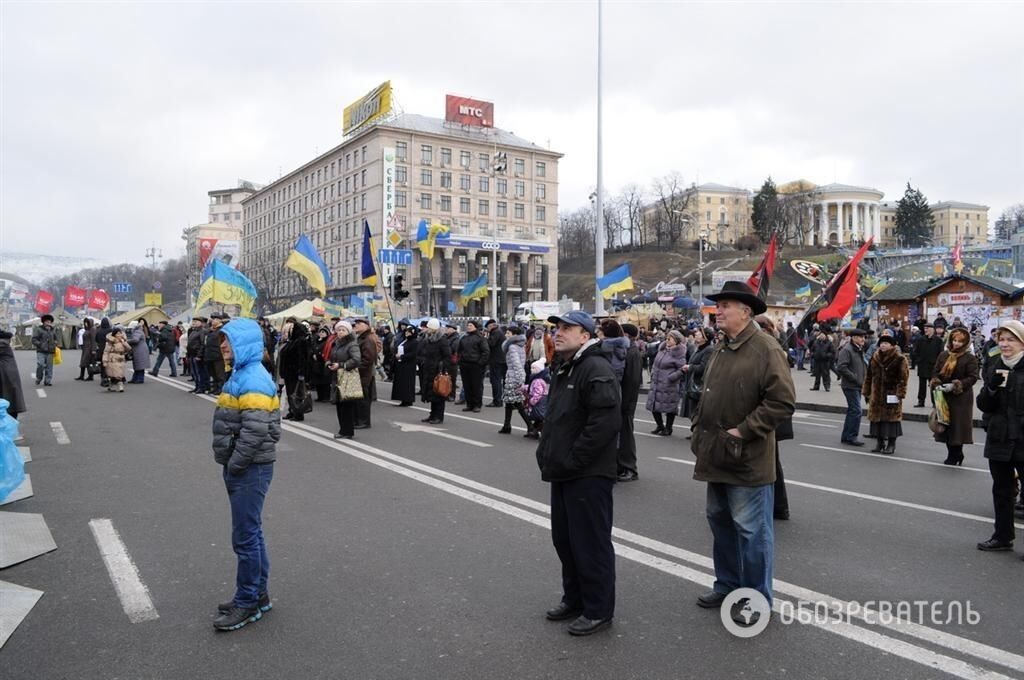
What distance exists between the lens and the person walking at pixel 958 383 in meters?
8.24

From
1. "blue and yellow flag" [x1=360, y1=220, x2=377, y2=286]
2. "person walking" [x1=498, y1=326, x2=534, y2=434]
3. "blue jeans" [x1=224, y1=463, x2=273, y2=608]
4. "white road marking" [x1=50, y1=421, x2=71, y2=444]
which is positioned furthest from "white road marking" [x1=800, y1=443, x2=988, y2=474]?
"blue and yellow flag" [x1=360, y1=220, x2=377, y2=286]

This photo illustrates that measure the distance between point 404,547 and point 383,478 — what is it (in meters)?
2.68

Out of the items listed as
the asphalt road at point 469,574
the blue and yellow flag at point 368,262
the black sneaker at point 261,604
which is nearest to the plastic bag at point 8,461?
the asphalt road at point 469,574

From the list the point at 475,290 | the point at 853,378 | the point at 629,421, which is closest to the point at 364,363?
the point at 629,421

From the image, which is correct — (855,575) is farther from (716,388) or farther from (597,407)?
(597,407)

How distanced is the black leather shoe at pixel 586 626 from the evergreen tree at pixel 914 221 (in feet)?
378

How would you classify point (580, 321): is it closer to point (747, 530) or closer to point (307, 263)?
point (747, 530)

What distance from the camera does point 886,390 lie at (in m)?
10.2

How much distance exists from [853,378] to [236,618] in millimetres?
9586

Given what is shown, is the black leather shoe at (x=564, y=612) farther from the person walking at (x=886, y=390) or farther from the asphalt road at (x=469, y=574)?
the person walking at (x=886, y=390)

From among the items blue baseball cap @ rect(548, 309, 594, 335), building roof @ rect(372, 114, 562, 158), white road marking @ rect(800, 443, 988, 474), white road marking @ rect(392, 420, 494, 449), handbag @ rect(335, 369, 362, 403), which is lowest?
white road marking @ rect(800, 443, 988, 474)

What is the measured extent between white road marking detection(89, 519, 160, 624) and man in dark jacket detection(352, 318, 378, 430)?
18.2 feet

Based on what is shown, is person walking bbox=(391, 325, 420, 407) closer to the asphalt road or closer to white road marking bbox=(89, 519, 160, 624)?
the asphalt road

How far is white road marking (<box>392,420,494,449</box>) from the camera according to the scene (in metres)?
10.8
